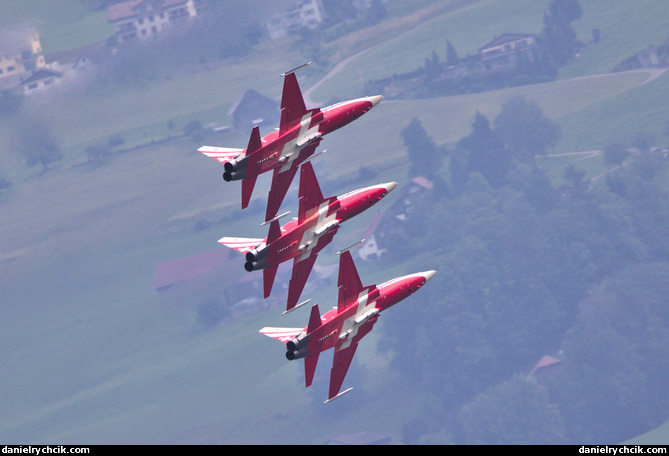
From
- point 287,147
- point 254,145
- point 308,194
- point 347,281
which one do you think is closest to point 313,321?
point 347,281

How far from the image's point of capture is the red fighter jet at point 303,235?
6019 centimetres

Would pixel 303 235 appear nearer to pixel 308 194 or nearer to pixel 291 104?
pixel 308 194

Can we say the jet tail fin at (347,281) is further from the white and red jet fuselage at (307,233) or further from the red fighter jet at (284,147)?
the red fighter jet at (284,147)

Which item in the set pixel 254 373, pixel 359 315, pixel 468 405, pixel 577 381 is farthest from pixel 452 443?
pixel 359 315

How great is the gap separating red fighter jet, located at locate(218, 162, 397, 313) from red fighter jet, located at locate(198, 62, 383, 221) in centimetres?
111

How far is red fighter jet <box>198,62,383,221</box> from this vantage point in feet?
192

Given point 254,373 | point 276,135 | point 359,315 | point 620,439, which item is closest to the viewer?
point 276,135

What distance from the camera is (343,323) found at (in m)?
63.8

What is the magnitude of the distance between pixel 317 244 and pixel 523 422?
13836 centimetres

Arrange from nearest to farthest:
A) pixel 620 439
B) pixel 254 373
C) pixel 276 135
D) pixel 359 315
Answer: pixel 276 135, pixel 359 315, pixel 620 439, pixel 254 373

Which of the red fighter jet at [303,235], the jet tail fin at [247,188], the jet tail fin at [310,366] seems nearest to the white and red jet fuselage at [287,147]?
the jet tail fin at [247,188]

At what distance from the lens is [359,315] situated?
64250 millimetres

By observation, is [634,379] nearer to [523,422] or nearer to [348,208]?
[523,422]
